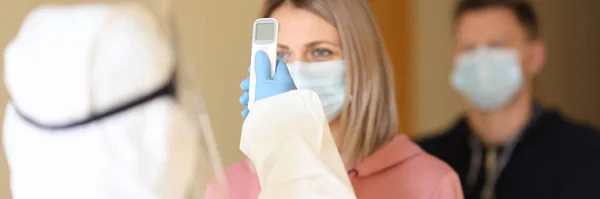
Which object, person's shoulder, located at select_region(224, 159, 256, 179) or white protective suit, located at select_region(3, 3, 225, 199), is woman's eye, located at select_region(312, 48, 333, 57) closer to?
person's shoulder, located at select_region(224, 159, 256, 179)

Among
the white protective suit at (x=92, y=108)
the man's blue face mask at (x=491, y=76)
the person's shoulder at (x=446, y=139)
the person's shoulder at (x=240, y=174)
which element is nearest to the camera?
the white protective suit at (x=92, y=108)

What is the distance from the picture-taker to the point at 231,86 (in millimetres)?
888

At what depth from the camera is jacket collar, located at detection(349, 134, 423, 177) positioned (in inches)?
37.4

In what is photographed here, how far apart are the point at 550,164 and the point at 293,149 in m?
0.95

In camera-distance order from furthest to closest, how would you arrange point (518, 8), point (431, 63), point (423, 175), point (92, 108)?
point (431, 63) < point (518, 8) < point (423, 175) < point (92, 108)

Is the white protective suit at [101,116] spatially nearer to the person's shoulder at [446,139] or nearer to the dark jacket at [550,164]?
the dark jacket at [550,164]

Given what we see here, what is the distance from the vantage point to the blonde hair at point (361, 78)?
90 centimetres

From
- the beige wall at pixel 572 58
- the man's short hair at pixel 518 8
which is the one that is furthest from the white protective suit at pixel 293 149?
the beige wall at pixel 572 58

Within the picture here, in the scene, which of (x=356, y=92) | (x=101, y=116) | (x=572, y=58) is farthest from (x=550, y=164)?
(x=572, y=58)

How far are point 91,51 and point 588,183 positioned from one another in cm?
112

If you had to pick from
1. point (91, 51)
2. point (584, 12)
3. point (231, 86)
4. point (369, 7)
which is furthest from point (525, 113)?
point (584, 12)

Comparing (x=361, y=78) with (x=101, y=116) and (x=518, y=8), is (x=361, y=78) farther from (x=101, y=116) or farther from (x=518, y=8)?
(x=518, y=8)

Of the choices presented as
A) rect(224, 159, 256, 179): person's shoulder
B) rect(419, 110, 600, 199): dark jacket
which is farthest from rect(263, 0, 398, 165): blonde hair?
rect(419, 110, 600, 199): dark jacket

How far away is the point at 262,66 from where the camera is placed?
2.21 feet
